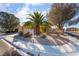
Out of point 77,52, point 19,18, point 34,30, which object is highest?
point 19,18

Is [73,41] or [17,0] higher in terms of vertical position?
[17,0]

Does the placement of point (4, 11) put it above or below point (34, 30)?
above

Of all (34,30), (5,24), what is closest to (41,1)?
(34,30)

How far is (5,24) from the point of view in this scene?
1.58 m

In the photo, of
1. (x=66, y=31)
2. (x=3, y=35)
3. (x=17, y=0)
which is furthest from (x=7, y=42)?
(x=66, y=31)

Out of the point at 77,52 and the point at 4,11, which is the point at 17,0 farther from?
the point at 77,52

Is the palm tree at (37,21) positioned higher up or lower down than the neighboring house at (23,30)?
higher up

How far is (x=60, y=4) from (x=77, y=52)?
18.9 inches

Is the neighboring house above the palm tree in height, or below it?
below

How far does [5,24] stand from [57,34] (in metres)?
0.51

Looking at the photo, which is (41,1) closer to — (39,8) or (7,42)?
(39,8)

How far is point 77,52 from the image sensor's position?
155 cm

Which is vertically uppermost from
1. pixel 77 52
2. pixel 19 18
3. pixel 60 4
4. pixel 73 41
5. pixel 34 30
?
pixel 60 4

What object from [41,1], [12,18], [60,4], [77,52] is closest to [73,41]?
[77,52]
